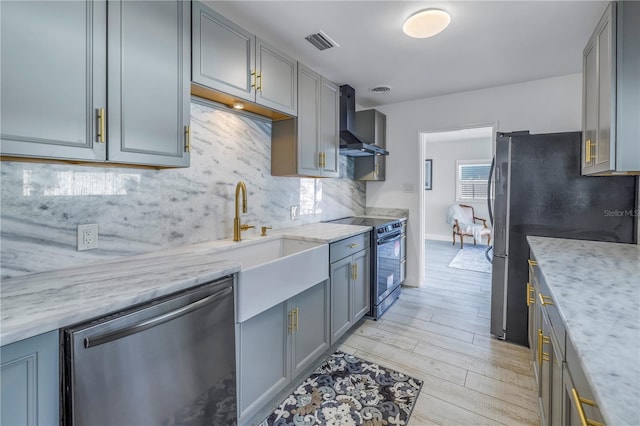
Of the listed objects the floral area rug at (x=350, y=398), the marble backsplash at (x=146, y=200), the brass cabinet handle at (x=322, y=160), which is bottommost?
the floral area rug at (x=350, y=398)

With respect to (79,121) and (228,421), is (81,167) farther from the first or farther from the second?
(228,421)

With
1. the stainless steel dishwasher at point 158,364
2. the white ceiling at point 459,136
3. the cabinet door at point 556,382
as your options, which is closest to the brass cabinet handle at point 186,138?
the stainless steel dishwasher at point 158,364

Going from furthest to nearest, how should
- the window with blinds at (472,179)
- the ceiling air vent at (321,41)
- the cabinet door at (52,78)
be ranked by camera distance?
1. the window with blinds at (472,179)
2. the ceiling air vent at (321,41)
3. the cabinet door at (52,78)

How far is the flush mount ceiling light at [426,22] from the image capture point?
186 cm

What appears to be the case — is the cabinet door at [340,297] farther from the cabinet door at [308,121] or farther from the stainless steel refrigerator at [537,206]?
the stainless steel refrigerator at [537,206]

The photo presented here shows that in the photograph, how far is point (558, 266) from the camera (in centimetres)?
148

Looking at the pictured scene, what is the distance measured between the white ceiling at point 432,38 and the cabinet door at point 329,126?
21 cm

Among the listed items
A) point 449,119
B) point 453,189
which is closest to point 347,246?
point 449,119

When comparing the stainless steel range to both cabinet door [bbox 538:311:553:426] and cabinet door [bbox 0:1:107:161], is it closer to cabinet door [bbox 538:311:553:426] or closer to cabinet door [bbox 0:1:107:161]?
cabinet door [bbox 538:311:553:426]

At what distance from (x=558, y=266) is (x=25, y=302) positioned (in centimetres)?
224

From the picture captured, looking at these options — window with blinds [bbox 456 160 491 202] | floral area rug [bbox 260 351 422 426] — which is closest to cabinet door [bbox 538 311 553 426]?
floral area rug [bbox 260 351 422 426]

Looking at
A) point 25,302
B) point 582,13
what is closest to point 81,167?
point 25,302

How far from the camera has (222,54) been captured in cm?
175

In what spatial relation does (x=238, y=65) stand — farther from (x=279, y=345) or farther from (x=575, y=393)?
(x=575, y=393)
